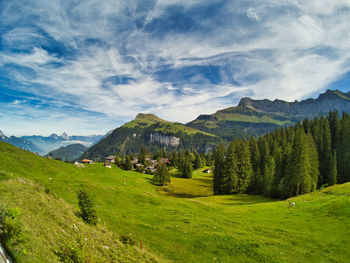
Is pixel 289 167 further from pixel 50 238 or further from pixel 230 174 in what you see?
pixel 50 238

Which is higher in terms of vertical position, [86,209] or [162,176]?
[86,209]

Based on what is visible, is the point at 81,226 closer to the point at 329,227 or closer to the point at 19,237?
the point at 19,237

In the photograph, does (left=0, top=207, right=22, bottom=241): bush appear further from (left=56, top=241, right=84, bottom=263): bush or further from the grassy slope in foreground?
(left=56, top=241, right=84, bottom=263): bush

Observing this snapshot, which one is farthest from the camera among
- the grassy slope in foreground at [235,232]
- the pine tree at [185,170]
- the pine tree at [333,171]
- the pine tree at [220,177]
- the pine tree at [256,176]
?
the pine tree at [185,170]

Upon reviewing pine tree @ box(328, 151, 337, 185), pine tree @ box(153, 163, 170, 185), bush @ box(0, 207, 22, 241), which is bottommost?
pine tree @ box(153, 163, 170, 185)

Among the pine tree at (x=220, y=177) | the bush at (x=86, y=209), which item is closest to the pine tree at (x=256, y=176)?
the pine tree at (x=220, y=177)

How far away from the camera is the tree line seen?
2173 inches

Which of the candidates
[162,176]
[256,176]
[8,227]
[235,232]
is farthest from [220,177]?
[8,227]

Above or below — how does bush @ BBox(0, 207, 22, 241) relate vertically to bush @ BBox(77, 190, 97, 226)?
above

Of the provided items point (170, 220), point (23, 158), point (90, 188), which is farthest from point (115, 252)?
point (23, 158)

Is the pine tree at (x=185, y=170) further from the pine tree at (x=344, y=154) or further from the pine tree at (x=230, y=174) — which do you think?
the pine tree at (x=344, y=154)

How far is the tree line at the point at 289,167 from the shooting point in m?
55.2

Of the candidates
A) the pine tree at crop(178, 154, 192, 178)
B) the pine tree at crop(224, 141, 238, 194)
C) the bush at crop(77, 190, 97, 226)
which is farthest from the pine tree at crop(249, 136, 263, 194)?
the bush at crop(77, 190, 97, 226)

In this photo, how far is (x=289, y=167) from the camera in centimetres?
5681
